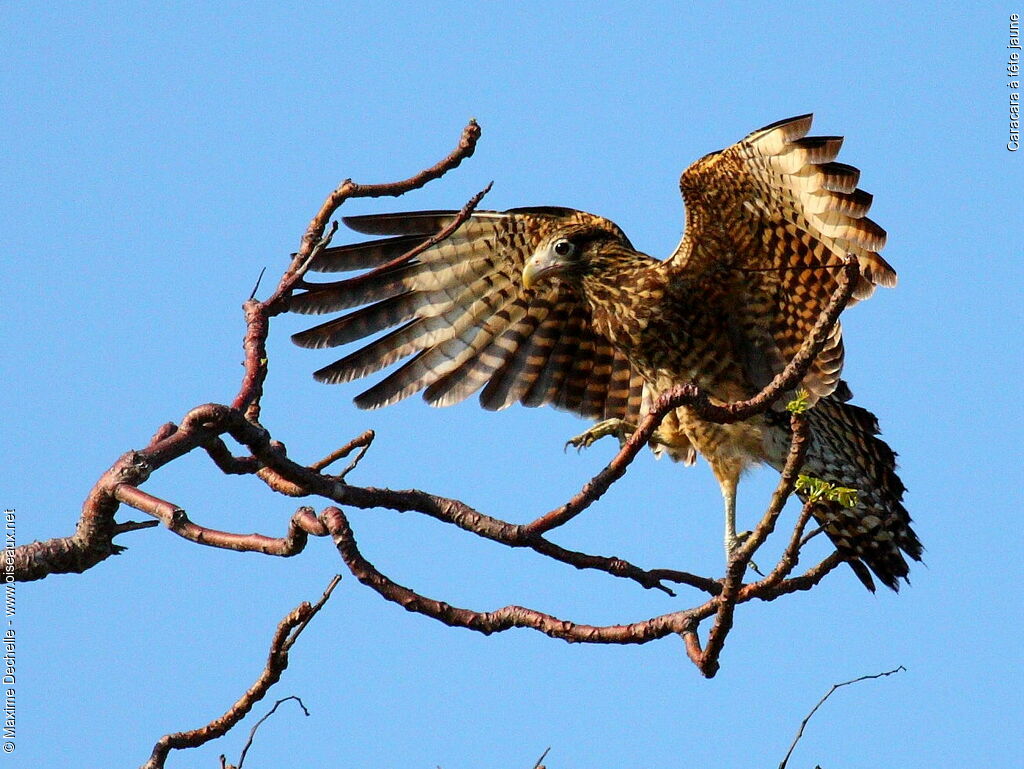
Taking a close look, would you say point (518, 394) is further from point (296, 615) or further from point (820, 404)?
point (296, 615)

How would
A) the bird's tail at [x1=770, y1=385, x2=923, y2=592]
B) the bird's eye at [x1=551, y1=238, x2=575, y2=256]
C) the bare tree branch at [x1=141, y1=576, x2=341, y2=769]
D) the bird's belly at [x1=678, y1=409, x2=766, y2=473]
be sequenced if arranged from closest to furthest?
the bare tree branch at [x1=141, y1=576, x2=341, y2=769] < the bird's tail at [x1=770, y1=385, x2=923, y2=592] < the bird's belly at [x1=678, y1=409, x2=766, y2=473] < the bird's eye at [x1=551, y1=238, x2=575, y2=256]

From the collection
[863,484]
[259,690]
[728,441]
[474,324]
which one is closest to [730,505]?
[728,441]

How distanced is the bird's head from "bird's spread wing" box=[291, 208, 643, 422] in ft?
0.43

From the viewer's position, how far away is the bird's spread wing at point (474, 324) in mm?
6824

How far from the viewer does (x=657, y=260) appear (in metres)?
6.57

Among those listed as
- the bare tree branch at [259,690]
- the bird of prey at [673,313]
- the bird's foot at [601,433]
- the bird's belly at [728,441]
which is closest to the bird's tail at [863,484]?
the bird of prey at [673,313]

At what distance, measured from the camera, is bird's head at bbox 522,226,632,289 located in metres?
6.68

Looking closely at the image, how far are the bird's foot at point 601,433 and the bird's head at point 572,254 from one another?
2.55ft

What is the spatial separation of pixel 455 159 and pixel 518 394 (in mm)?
3652

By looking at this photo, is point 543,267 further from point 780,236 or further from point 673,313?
point 780,236

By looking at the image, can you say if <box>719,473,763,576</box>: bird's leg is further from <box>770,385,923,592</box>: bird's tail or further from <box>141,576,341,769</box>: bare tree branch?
<box>141,576,341,769</box>: bare tree branch

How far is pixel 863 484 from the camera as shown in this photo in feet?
20.8

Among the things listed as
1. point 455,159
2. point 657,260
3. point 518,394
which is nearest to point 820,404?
point 657,260

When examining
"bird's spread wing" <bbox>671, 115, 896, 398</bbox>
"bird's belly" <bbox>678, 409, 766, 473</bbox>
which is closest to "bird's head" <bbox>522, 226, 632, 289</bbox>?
"bird's spread wing" <bbox>671, 115, 896, 398</bbox>
